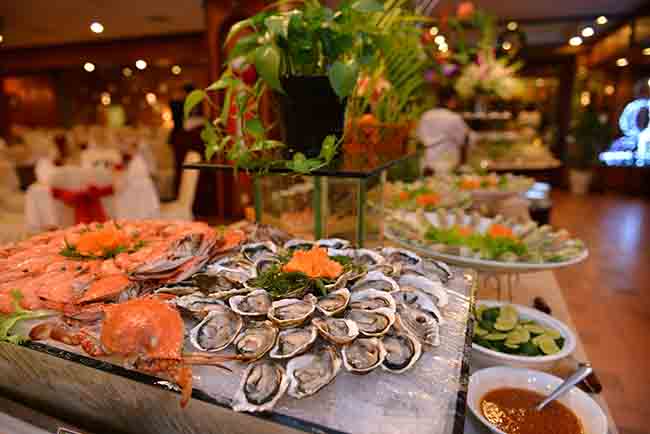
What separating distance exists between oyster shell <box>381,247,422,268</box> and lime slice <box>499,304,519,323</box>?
29cm

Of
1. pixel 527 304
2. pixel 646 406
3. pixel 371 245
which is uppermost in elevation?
pixel 371 245

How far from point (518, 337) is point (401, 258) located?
1.03ft

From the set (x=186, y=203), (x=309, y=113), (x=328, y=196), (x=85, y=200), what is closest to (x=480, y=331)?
(x=328, y=196)

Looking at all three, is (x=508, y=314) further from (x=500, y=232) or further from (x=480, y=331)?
(x=500, y=232)

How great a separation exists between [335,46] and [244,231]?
45 cm

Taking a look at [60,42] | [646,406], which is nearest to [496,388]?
[646,406]

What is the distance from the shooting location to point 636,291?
10.0 feet

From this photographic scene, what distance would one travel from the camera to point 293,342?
573mm

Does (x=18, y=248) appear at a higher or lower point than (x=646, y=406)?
higher

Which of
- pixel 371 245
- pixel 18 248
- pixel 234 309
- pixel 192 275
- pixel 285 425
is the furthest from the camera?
pixel 371 245

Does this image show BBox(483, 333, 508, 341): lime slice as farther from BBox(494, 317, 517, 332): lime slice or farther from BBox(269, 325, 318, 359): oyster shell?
BBox(269, 325, 318, 359): oyster shell

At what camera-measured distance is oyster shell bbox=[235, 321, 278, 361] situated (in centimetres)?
56

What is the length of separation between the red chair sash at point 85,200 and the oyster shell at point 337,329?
261 cm

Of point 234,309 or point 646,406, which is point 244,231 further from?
point 646,406
